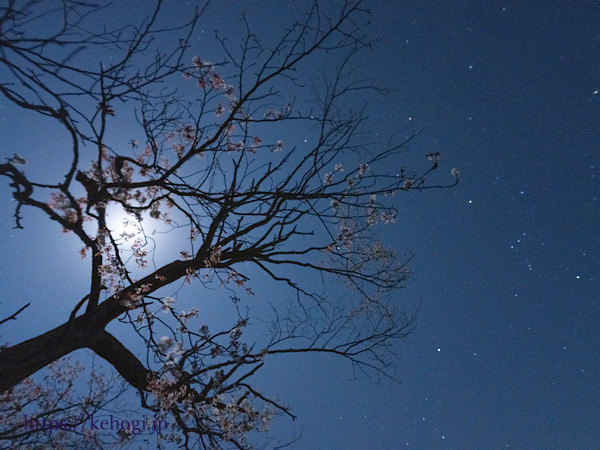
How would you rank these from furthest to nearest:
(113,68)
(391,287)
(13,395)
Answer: (13,395), (391,287), (113,68)

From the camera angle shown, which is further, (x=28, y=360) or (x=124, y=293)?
(x=124, y=293)

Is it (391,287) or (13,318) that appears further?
(391,287)

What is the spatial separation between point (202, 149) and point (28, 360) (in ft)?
10.2

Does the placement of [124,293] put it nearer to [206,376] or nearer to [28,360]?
[28,360]

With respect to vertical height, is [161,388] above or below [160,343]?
below

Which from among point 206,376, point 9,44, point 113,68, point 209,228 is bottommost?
point 206,376

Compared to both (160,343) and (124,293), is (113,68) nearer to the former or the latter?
(124,293)

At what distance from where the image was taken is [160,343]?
4.42m

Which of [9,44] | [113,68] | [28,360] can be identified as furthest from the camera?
[28,360]

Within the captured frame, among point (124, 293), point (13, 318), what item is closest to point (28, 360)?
point (13, 318)

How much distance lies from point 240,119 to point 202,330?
3.10 m

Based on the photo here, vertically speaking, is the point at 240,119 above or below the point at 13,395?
above

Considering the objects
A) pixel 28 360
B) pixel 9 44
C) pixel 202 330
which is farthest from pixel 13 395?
pixel 9 44

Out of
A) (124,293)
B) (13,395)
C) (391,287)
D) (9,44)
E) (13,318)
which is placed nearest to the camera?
(9,44)
